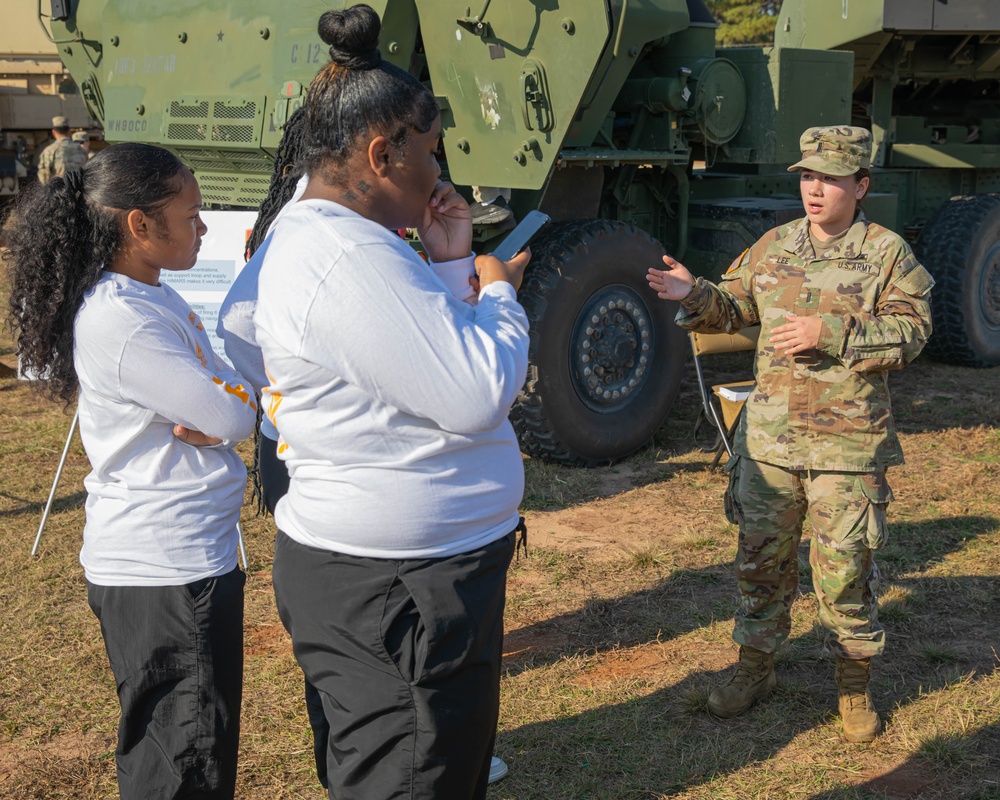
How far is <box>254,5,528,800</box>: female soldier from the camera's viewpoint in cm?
177

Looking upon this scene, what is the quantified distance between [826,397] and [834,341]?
0.69 feet

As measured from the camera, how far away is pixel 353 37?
1892mm

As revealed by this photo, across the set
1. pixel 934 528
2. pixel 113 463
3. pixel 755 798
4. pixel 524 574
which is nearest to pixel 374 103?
pixel 113 463

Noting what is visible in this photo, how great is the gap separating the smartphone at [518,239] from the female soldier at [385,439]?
0.57 ft

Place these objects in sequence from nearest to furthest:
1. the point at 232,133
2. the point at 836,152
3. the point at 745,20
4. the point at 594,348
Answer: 1. the point at 836,152
2. the point at 594,348
3. the point at 232,133
4. the point at 745,20

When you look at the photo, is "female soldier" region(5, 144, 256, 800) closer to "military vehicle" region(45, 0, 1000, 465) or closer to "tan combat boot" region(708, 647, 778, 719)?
"tan combat boot" region(708, 647, 778, 719)

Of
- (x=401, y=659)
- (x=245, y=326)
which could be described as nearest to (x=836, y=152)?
(x=245, y=326)

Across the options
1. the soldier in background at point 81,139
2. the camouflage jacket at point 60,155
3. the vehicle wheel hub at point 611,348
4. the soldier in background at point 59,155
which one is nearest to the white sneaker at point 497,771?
the vehicle wheel hub at point 611,348

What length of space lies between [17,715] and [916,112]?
8.87 m

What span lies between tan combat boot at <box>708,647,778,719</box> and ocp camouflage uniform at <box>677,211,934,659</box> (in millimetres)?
77

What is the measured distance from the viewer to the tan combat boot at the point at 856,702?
11.1 ft

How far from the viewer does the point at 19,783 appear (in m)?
3.28

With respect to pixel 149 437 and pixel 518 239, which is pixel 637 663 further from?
pixel 149 437

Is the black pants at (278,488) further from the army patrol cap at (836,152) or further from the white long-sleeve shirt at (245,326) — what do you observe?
the army patrol cap at (836,152)
